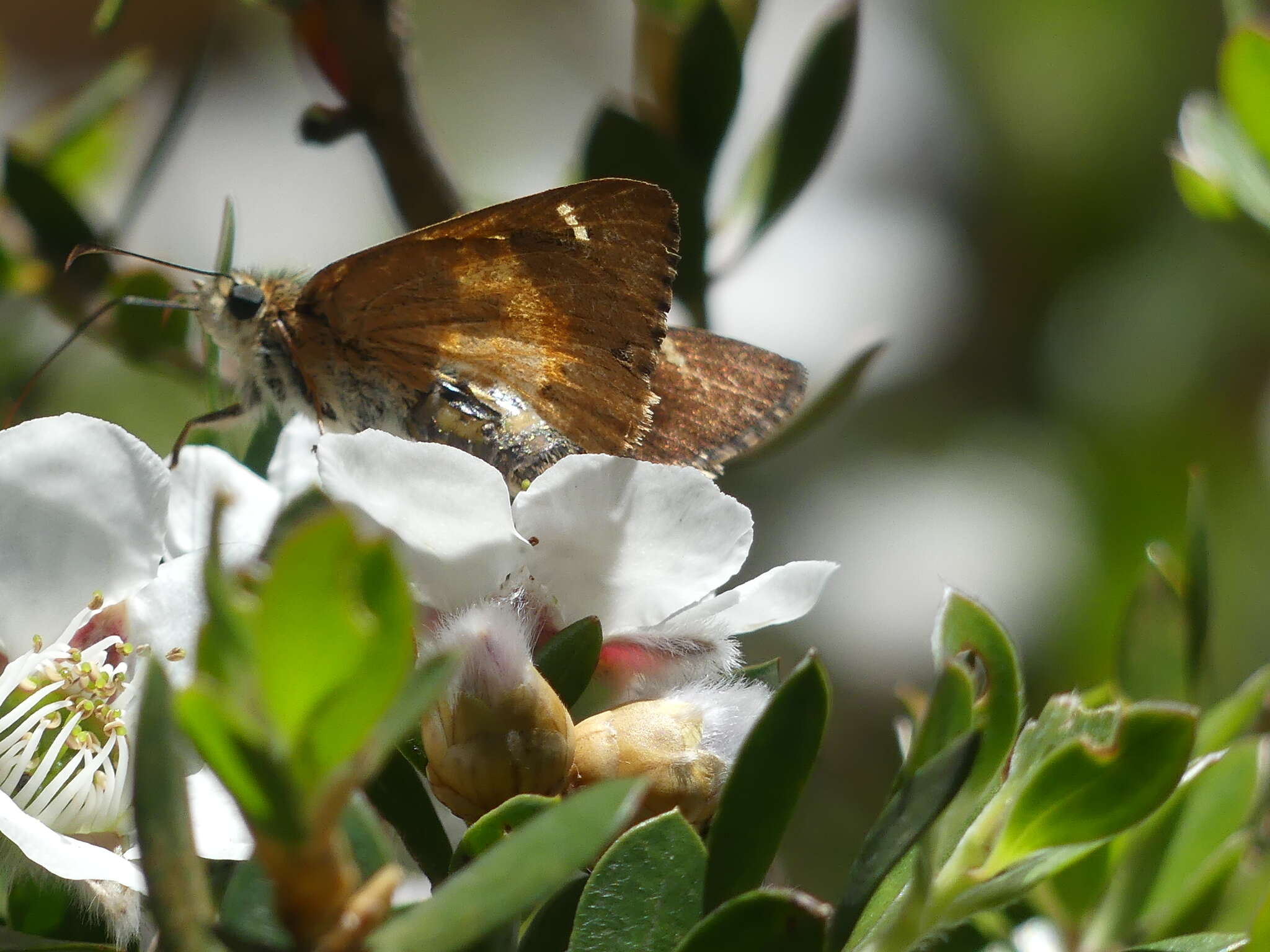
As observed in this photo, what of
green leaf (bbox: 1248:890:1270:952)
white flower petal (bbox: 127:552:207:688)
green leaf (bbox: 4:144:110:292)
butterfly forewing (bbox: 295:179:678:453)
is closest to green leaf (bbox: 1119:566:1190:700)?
green leaf (bbox: 1248:890:1270:952)

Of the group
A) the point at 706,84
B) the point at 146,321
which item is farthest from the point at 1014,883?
the point at 146,321

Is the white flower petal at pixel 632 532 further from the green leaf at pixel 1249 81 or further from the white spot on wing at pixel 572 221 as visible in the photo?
the green leaf at pixel 1249 81

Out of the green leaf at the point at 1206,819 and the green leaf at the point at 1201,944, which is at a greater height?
the green leaf at the point at 1201,944

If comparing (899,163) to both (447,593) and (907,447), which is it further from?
(447,593)

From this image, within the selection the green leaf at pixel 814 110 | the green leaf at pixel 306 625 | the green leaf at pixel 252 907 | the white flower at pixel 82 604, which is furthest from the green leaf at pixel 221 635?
the green leaf at pixel 814 110

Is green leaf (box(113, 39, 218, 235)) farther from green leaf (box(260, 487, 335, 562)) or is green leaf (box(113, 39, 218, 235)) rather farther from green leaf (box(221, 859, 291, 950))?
green leaf (box(221, 859, 291, 950))

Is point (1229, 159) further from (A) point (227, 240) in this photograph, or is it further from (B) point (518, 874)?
(B) point (518, 874)

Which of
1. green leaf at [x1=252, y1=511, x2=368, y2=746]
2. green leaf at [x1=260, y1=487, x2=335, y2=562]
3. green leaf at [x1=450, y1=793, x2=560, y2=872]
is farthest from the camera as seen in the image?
green leaf at [x1=260, y1=487, x2=335, y2=562]
